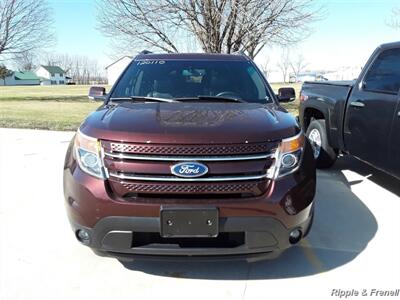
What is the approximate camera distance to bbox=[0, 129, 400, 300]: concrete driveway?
3.05 m

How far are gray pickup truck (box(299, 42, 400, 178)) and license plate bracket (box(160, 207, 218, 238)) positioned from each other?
240cm

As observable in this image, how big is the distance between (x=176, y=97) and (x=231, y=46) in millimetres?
11697

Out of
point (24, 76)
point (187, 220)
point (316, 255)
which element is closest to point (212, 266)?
point (187, 220)

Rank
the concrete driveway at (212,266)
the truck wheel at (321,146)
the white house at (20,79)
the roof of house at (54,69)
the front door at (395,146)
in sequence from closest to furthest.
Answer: the concrete driveway at (212,266)
the front door at (395,146)
the truck wheel at (321,146)
the white house at (20,79)
the roof of house at (54,69)

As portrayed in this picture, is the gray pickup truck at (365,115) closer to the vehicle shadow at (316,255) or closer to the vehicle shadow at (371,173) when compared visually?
the vehicle shadow at (371,173)

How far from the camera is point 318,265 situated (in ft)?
11.2

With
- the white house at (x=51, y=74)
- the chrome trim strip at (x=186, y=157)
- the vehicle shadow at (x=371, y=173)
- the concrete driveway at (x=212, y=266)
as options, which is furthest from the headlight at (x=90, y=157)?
the white house at (x=51, y=74)

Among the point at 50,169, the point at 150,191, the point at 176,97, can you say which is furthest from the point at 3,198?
the point at 150,191

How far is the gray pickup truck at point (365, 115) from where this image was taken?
439 cm

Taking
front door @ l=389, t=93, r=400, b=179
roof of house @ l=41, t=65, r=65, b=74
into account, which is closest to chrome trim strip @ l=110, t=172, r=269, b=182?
front door @ l=389, t=93, r=400, b=179

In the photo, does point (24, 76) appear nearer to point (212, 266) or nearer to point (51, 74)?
point (51, 74)

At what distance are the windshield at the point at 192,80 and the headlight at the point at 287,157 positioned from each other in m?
1.10

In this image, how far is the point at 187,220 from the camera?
2.74m

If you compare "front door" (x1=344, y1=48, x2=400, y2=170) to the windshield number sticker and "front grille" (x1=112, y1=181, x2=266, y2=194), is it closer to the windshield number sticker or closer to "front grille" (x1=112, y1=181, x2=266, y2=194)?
"front grille" (x1=112, y1=181, x2=266, y2=194)
